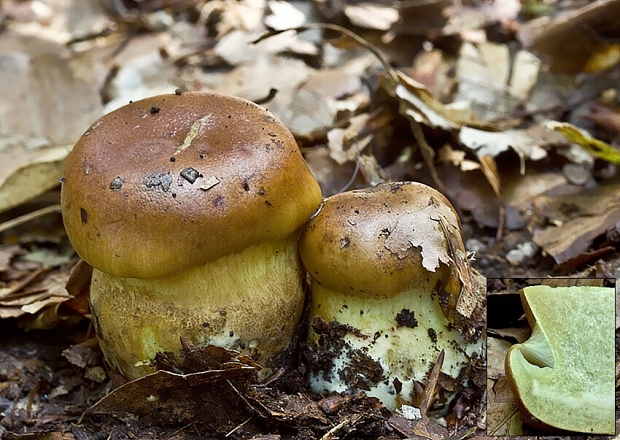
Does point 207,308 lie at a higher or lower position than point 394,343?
higher

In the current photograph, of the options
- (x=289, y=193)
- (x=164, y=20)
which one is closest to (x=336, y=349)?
(x=289, y=193)

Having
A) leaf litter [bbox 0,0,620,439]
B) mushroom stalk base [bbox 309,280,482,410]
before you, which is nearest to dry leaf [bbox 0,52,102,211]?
leaf litter [bbox 0,0,620,439]

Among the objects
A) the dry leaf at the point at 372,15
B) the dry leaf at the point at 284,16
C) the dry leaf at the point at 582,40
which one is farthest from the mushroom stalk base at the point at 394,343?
the dry leaf at the point at 284,16

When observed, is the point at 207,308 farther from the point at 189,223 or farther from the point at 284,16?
the point at 284,16

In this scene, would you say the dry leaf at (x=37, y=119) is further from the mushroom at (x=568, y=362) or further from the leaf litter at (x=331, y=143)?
the mushroom at (x=568, y=362)

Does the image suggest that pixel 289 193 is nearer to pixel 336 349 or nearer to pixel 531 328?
pixel 336 349

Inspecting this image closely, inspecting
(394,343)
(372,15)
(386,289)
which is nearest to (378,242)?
(386,289)

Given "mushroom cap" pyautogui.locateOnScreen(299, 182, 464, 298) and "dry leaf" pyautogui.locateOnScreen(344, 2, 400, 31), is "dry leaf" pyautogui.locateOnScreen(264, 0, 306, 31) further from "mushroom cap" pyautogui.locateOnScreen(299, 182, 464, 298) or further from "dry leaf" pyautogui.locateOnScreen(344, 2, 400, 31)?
"mushroom cap" pyautogui.locateOnScreen(299, 182, 464, 298)
